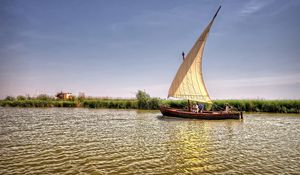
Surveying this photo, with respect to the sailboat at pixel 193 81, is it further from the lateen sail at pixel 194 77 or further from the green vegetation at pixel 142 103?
the green vegetation at pixel 142 103

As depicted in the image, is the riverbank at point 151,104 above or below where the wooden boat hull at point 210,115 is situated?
above

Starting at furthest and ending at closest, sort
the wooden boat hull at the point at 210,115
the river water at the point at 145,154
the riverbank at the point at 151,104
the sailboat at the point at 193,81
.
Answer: the riverbank at the point at 151,104, the sailboat at the point at 193,81, the wooden boat hull at the point at 210,115, the river water at the point at 145,154

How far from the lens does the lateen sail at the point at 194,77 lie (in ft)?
108

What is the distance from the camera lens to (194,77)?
32906 millimetres

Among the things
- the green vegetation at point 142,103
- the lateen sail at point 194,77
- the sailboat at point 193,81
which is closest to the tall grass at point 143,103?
the green vegetation at point 142,103

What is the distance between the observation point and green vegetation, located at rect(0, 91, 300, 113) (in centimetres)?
A: 4110

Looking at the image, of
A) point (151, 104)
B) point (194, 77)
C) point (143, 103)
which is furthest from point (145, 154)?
point (143, 103)

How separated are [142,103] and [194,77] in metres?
17.7

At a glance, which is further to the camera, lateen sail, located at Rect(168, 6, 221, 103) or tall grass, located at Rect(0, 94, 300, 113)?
tall grass, located at Rect(0, 94, 300, 113)

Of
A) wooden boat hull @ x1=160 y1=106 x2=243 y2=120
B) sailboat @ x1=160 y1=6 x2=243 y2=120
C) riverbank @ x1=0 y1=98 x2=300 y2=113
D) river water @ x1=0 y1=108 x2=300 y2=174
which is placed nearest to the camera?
river water @ x1=0 y1=108 x2=300 y2=174

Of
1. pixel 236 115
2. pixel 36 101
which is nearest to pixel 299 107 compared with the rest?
pixel 236 115

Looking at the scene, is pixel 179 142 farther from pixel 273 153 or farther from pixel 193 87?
pixel 193 87

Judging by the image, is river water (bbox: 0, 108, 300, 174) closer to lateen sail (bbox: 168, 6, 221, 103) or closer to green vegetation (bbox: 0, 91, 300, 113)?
lateen sail (bbox: 168, 6, 221, 103)

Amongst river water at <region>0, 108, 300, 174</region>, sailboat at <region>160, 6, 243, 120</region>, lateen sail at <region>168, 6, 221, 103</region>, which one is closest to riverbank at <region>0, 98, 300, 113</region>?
sailboat at <region>160, 6, 243, 120</region>
